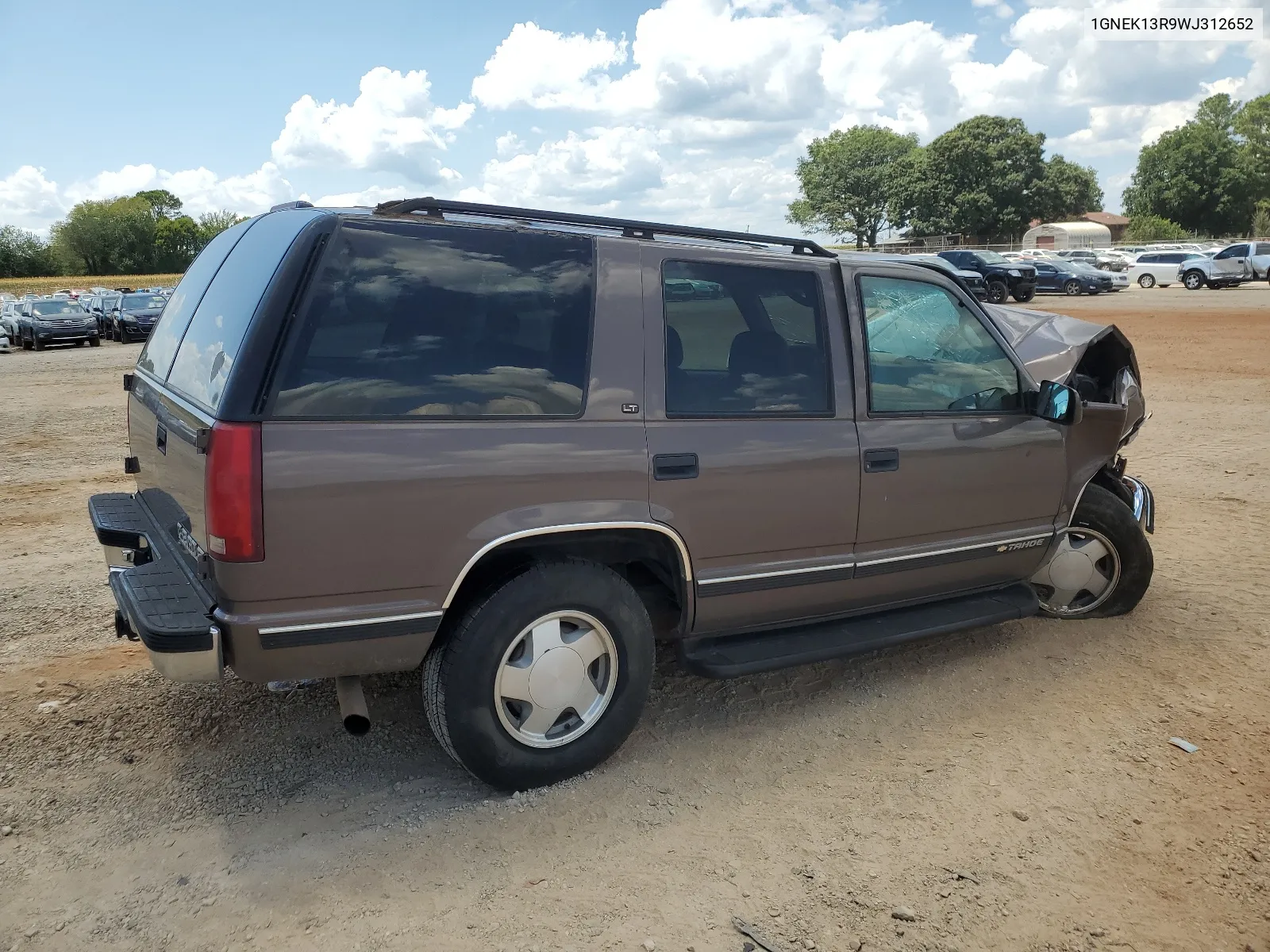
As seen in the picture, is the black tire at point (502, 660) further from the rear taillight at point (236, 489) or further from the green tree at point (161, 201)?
the green tree at point (161, 201)

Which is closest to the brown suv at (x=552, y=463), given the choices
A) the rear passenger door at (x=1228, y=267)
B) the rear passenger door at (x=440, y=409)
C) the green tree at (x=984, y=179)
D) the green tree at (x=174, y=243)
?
the rear passenger door at (x=440, y=409)

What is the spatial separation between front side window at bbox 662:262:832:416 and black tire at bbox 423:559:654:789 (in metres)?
0.73

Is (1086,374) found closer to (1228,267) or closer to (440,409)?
(440,409)

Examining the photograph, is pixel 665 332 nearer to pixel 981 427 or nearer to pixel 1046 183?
pixel 981 427

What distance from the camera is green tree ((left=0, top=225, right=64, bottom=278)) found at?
8475cm

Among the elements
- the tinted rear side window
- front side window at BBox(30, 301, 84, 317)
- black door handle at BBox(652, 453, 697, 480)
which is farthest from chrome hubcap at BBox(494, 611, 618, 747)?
front side window at BBox(30, 301, 84, 317)

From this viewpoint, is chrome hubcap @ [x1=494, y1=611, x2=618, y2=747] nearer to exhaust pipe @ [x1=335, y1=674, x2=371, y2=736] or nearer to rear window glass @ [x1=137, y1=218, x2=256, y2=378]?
exhaust pipe @ [x1=335, y1=674, x2=371, y2=736]

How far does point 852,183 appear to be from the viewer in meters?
91.3

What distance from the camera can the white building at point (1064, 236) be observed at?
239 ft

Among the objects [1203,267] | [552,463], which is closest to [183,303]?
[552,463]

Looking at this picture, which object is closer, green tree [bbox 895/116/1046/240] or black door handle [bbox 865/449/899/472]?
black door handle [bbox 865/449/899/472]

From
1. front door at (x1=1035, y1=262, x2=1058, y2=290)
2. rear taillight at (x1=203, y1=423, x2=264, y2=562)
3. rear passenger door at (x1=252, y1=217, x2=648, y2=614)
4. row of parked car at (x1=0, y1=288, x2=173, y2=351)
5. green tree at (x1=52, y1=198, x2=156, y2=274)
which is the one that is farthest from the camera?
green tree at (x1=52, y1=198, x2=156, y2=274)

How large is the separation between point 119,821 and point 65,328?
2955 centimetres

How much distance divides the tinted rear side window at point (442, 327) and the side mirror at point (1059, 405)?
7.36 ft
